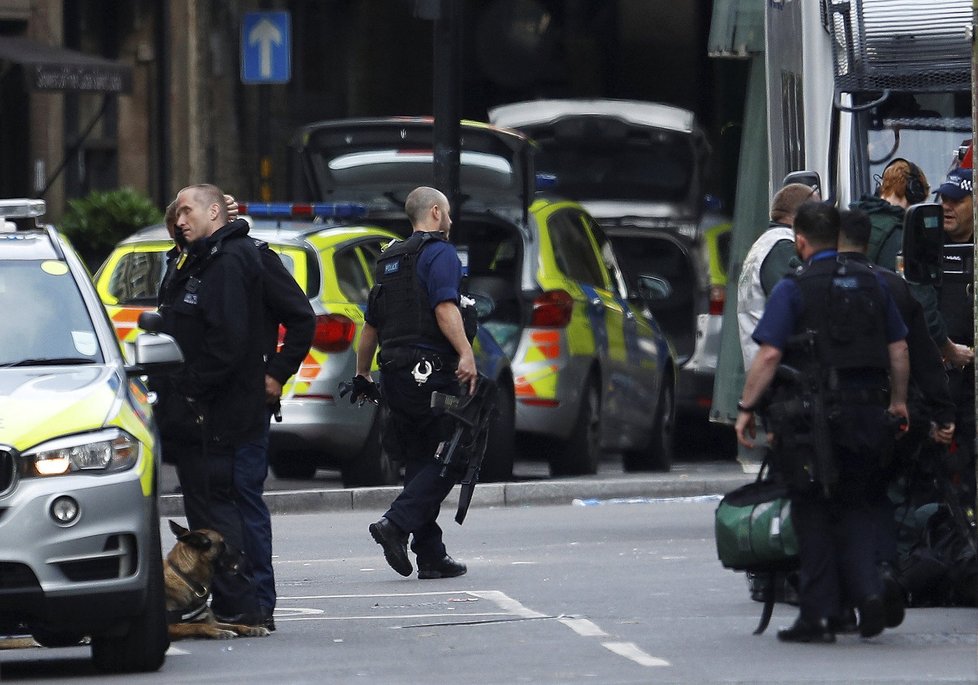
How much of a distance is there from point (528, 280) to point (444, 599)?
5804 mm

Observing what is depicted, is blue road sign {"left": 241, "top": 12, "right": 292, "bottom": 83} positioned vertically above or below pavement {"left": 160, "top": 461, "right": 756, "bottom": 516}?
above

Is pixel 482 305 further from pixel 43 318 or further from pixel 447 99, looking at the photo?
pixel 43 318

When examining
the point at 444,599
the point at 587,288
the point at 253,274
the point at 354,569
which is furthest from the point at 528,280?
the point at 253,274

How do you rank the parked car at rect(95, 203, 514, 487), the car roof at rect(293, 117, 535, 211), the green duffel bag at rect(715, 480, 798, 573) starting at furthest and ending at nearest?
the car roof at rect(293, 117, 535, 211) → the parked car at rect(95, 203, 514, 487) → the green duffel bag at rect(715, 480, 798, 573)

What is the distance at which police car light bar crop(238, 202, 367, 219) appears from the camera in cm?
1623

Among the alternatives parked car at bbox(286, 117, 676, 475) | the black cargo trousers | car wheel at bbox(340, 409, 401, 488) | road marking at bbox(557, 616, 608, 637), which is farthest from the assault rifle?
parked car at bbox(286, 117, 676, 475)

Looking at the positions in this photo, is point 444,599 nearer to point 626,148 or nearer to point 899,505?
point 899,505

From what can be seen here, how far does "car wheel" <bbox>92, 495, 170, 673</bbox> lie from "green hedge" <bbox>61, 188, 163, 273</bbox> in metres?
13.0

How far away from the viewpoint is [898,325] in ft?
31.2

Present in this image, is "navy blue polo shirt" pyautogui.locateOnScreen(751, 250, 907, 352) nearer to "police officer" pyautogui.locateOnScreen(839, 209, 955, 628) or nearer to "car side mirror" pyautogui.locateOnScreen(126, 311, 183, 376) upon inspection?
"police officer" pyautogui.locateOnScreen(839, 209, 955, 628)

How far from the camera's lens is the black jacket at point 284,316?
10.2 meters

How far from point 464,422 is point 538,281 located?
4.86 metres

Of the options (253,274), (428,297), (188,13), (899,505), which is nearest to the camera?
(253,274)

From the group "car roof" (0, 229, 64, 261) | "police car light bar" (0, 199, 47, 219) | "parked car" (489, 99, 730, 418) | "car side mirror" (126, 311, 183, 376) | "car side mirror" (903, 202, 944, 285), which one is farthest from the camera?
"parked car" (489, 99, 730, 418)
